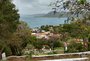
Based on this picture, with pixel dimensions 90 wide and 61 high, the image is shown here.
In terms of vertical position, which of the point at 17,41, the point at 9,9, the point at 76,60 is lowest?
the point at 76,60

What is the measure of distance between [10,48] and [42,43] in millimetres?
5372

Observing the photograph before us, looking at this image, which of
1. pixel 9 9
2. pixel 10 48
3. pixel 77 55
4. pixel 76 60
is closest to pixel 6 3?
pixel 9 9

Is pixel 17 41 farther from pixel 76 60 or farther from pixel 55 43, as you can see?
pixel 55 43

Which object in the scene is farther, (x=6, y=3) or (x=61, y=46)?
(x=61, y=46)

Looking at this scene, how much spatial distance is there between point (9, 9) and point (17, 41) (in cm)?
544

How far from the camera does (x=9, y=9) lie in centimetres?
1441

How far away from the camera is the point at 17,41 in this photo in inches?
771

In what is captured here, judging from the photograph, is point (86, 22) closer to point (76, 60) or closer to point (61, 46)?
point (76, 60)

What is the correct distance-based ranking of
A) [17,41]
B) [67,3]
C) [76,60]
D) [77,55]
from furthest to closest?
[17,41] → [77,55] → [76,60] → [67,3]

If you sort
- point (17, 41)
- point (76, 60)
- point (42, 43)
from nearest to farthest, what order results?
point (76, 60), point (17, 41), point (42, 43)

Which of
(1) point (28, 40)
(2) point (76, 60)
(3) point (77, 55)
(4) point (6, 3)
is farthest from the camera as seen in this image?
(1) point (28, 40)

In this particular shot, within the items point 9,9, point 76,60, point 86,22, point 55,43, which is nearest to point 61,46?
point 55,43

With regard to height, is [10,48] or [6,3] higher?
[6,3]

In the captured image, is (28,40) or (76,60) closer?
(76,60)
